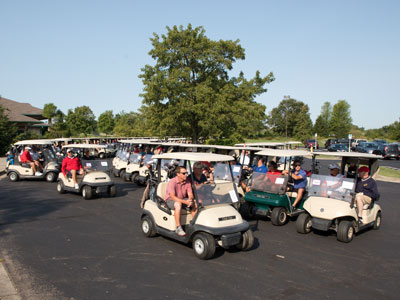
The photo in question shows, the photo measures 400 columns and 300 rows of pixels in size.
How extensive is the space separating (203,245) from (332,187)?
3.43 meters

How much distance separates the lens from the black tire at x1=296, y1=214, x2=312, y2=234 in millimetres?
6953

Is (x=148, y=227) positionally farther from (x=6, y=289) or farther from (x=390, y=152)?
(x=390, y=152)

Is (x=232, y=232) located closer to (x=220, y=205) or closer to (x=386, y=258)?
(x=220, y=205)

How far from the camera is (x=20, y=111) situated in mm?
38719

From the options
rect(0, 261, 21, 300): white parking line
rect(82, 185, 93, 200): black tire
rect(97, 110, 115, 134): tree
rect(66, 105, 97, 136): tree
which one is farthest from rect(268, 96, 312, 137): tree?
rect(0, 261, 21, 300): white parking line

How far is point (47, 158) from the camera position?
1491cm

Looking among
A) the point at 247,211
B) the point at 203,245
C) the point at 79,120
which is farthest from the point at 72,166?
the point at 79,120

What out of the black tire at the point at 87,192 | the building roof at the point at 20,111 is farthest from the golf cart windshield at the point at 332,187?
the building roof at the point at 20,111

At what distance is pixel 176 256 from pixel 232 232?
1.06m

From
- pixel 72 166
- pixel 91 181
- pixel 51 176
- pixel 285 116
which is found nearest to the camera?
pixel 91 181

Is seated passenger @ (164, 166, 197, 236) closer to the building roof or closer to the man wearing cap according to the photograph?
the man wearing cap

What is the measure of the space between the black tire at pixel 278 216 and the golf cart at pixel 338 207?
545 mm

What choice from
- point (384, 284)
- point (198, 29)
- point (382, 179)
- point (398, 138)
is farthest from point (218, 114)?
point (398, 138)

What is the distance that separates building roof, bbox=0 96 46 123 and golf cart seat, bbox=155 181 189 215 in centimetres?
3334
